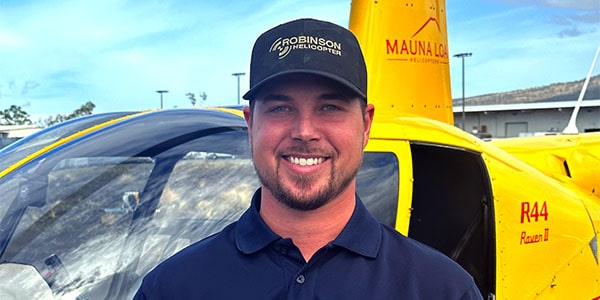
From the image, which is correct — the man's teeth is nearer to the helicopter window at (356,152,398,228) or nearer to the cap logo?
the cap logo

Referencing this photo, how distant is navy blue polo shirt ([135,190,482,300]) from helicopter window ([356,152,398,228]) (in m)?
1.17

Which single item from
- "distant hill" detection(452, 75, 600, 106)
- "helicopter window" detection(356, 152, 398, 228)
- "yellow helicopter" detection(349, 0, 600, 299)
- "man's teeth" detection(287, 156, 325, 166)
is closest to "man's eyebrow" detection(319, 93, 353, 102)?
"man's teeth" detection(287, 156, 325, 166)

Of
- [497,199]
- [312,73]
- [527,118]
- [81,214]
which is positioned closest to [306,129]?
[312,73]

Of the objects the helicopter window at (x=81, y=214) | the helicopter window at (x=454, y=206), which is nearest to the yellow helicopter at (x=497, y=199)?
the helicopter window at (x=454, y=206)

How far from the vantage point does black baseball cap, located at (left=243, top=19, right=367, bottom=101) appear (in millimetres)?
1315

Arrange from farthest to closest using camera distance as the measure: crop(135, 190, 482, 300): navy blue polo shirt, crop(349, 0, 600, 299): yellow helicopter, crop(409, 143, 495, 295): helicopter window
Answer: crop(409, 143, 495, 295): helicopter window
crop(349, 0, 600, 299): yellow helicopter
crop(135, 190, 482, 300): navy blue polo shirt

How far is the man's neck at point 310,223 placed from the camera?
1.35 metres

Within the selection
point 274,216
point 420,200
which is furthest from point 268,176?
point 420,200

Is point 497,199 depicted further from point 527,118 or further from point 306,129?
point 527,118

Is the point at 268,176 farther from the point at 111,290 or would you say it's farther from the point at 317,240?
the point at 111,290

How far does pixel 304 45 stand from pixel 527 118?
50.9 meters

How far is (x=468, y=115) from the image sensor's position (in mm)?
53469

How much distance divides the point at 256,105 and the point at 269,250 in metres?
0.35

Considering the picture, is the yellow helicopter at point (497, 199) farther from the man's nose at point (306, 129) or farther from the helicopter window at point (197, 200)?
the man's nose at point (306, 129)
